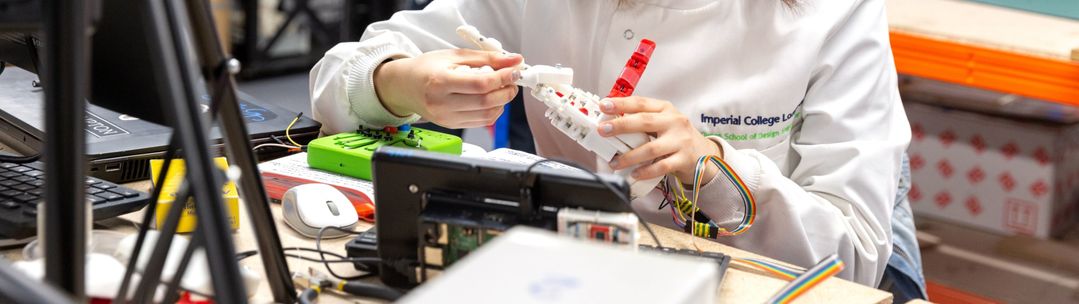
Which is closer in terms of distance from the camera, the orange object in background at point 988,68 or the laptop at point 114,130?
the laptop at point 114,130

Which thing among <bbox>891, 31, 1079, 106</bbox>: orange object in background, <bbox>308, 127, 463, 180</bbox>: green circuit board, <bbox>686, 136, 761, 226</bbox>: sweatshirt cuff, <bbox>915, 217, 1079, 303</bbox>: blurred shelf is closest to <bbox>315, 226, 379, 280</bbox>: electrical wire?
<bbox>308, 127, 463, 180</bbox>: green circuit board

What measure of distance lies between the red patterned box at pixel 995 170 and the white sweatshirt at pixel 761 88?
1.23m

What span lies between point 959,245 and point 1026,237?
162 mm

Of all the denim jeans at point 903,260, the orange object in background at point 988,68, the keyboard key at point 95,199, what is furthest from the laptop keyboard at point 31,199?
the orange object in background at point 988,68

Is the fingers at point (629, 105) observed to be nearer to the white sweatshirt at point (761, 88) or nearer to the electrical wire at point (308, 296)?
the white sweatshirt at point (761, 88)

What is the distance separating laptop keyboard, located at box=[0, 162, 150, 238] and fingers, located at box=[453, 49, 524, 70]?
1.23 ft

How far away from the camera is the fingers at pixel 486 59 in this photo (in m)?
1.22

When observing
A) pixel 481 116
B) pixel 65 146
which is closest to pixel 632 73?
pixel 481 116

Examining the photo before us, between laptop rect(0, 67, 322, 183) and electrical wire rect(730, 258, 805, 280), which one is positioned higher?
laptop rect(0, 67, 322, 183)

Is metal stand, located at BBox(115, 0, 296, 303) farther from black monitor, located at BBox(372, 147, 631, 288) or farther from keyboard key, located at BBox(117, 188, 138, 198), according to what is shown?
keyboard key, located at BBox(117, 188, 138, 198)

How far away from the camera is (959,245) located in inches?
103

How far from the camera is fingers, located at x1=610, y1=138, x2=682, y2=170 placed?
3.66 ft

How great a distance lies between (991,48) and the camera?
201cm

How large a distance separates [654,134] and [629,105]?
0.05 meters
